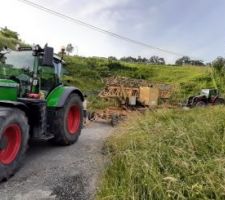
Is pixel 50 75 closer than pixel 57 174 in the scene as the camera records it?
No

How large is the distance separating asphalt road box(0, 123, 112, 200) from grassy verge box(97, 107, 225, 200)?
0.47 meters

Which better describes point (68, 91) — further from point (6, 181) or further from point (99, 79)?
point (99, 79)

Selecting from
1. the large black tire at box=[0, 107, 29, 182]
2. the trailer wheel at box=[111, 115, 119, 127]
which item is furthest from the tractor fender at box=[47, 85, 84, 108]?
the trailer wheel at box=[111, 115, 119, 127]

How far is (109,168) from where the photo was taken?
5215 mm

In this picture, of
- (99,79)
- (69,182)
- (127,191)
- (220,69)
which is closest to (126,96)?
(220,69)

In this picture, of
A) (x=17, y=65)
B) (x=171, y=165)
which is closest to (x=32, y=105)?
(x=17, y=65)

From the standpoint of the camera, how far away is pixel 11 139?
5762 mm

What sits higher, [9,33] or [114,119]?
[9,33]

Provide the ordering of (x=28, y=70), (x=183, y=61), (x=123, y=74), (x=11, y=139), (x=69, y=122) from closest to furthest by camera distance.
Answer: (x=11, y=139) → (x=28, y=70) → (x=69, y=122) → (x=123, y=74) → (x=183, y=61)

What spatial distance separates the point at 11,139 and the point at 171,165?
104 inches

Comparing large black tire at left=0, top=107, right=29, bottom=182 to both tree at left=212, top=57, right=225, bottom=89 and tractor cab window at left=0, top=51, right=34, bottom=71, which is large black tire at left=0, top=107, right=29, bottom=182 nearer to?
tractor cab window at left=0, top=51, right=34, bottom=71

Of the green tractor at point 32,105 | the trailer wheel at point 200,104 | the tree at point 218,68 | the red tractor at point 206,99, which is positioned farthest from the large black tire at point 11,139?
the red tractor at point 206,99

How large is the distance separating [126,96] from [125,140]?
744 centimetres

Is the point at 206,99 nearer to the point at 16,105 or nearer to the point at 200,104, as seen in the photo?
the point at 200,104
